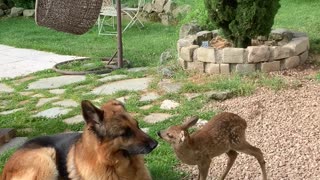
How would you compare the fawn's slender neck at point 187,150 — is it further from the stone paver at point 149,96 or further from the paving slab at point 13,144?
the stone paver at point 149,96

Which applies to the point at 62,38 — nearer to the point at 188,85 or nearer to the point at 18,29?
the point at 18,29

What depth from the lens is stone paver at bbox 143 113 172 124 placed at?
6301mm

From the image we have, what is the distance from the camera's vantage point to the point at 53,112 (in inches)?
274

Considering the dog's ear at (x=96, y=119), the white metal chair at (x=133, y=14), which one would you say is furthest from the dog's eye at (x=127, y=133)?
the white metal chair at (x=133, y=14)

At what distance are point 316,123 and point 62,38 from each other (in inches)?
338

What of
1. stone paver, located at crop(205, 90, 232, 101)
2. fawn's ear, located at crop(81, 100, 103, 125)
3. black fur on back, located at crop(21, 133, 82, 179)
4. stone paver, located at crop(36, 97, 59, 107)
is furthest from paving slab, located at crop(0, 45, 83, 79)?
fawn's ear, located at crop(81, 100, 103, 125)

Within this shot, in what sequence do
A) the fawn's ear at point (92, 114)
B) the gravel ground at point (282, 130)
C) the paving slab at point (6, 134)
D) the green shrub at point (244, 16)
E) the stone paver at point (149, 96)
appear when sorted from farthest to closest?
the green shrub at point (244, 16), the stone paver at point (149, 96), the paving slab at point (6, 134), the gravel ground at point (282, 130), the fawn's ear at point (92, 114)

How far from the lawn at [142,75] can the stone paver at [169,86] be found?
93 millimetres

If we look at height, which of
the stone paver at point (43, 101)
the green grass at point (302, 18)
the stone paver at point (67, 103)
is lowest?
the stone paver at point (43, 101)

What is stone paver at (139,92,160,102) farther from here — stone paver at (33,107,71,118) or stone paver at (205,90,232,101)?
stone paver at (33,107,71,118)

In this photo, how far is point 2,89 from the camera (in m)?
8.62

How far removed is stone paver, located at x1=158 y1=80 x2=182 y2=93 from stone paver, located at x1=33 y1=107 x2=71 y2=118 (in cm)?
136

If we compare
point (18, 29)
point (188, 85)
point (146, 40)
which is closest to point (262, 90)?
point (188, 85)

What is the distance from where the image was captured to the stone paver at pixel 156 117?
6.30 m
